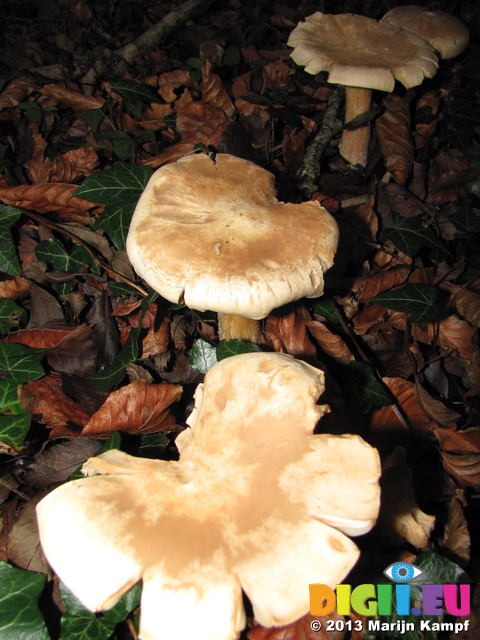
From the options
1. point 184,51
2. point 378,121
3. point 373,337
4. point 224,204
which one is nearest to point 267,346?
point 373,337

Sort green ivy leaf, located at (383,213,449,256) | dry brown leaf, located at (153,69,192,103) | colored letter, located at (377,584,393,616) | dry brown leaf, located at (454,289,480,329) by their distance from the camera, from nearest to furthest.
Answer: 1. colored letter, located at (377,584,393,616)
2. dry brown leaf, located at (454,289,480,329)
3. green ivy leaf, located at (383,213,449,256)
4. dry brown leaf, located at (153,69,192,103)

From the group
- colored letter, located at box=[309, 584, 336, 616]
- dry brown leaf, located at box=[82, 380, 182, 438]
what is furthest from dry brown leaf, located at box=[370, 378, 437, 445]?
colored letter, located at box=[309, 584, 336, 616]

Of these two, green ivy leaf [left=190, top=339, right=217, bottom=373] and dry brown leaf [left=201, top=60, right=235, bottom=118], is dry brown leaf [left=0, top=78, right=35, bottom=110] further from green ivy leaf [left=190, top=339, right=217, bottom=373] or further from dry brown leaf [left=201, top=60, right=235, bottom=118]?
green ivy leaf [left=190, top=339, right=217, bottom=373]

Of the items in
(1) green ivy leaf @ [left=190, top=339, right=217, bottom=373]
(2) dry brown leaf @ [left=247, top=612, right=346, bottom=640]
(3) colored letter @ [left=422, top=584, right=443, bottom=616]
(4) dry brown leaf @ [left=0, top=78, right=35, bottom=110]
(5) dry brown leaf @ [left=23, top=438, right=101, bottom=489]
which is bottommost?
(2) dry brown leaf @ [left=247, top=612, right=346, bottom=640]

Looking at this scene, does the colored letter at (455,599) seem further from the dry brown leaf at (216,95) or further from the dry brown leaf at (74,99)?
the dry brown leaf at (74,99)

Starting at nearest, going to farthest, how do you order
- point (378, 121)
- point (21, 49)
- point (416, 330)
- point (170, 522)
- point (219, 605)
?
point (219, 605), point (170, 522), point (416, 330), point (378, 121), point (21, 49)

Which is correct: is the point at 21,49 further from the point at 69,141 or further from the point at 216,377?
the point at 216,377
